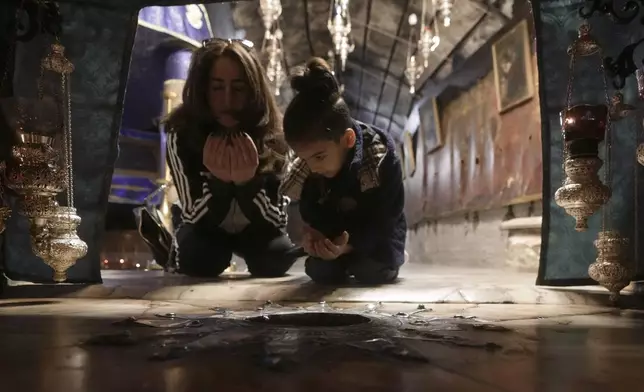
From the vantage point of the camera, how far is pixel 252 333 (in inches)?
40.1

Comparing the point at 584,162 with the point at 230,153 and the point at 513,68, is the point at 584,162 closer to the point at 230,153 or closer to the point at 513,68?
the point at 230,153

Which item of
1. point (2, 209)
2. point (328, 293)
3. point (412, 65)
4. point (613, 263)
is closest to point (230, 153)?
point (328, 293)

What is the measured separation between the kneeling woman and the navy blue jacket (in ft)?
0.73

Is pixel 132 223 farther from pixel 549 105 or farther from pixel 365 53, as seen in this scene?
pixel 549 105

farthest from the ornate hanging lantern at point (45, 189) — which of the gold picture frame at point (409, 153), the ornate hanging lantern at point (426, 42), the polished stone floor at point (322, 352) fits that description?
the gold picture frame at point (409, 153)

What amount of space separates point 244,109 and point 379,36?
2348 mm

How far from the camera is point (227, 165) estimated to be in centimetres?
197

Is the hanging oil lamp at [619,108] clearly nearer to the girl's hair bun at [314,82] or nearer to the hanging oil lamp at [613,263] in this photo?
the hanging oil lamp at [613,263]

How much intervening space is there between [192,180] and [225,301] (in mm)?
698

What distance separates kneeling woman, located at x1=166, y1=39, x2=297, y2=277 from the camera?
2.03 m

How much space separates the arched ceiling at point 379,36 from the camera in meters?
3.21

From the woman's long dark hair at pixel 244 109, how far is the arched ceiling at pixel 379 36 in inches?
57.8

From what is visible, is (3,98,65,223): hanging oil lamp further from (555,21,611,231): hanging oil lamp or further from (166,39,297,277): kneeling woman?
(555,21,611,231): hanging oil lamp

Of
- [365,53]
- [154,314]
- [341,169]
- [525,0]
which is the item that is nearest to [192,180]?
[341,169]
